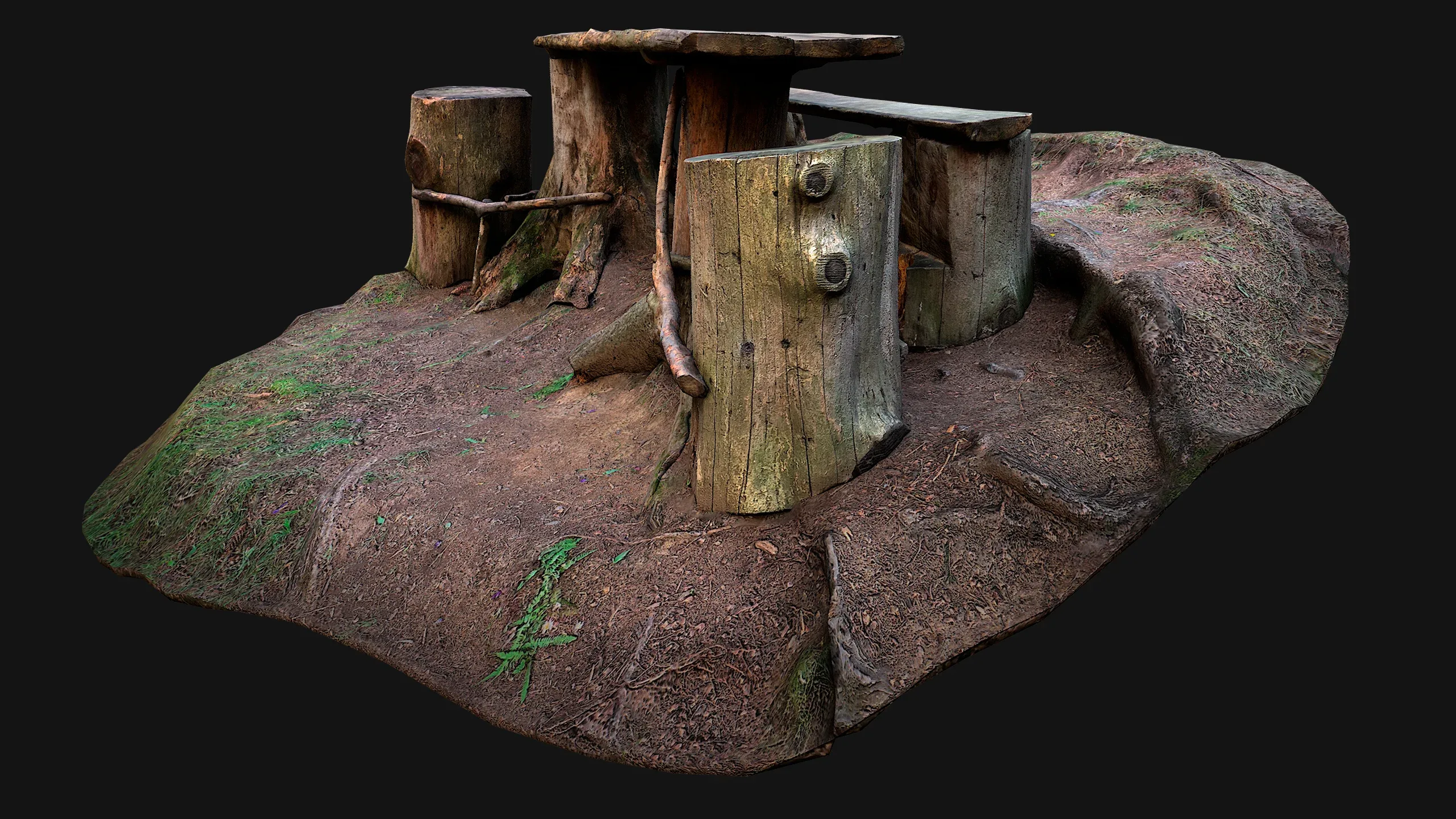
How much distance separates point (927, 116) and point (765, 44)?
3.23ft

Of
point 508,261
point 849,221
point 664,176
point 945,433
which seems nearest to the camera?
point 849,221

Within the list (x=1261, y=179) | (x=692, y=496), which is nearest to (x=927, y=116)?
(x=692, y=496)

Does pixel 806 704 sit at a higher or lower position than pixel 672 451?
lower

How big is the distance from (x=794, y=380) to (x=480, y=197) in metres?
3.54

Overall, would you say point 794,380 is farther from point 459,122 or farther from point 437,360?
point 459,122

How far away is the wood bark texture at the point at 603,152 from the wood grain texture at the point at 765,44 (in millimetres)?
1309

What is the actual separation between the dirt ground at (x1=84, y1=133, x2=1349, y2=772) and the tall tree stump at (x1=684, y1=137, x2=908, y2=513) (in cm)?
15

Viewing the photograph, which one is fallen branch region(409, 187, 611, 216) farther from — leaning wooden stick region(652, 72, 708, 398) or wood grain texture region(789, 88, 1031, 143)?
wood grain texture region(789, 88, 1031, 143)

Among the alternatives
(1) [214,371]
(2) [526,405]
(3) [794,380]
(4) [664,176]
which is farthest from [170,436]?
(3) [794,380]

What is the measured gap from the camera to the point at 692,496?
16.6 ft

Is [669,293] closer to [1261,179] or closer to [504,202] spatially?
[504,202]

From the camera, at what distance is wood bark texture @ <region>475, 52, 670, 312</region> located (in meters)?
6.84

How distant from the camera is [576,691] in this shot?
15.1 ft

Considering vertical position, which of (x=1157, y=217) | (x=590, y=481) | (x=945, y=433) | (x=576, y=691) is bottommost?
(x=576, y=691)
